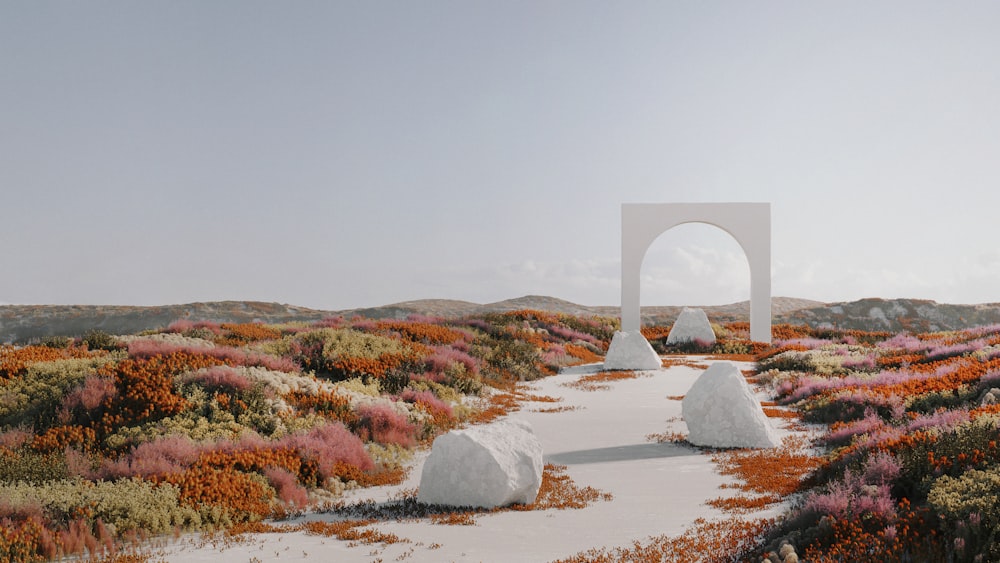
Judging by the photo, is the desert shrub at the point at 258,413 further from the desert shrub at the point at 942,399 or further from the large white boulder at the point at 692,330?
the large white boulder at the point at 692,330

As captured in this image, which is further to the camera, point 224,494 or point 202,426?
point 202,426

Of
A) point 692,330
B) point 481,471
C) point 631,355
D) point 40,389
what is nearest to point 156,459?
point 481,471

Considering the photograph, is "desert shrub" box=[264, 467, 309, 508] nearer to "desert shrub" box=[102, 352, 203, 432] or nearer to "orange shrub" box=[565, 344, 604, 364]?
"desert shrub" box=[102, 352, 203, 432]

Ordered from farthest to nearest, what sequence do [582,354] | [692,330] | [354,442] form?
1. [692,330]
2. [582,354]
3. [354,442]

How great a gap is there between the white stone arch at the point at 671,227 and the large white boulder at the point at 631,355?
8576mm

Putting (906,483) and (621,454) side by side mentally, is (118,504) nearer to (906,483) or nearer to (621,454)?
(621,454)

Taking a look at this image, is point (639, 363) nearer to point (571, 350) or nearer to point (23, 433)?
point (571, 350)

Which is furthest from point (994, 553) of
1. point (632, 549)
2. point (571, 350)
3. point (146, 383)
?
point (571, 350)

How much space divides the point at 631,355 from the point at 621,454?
40.1 feet

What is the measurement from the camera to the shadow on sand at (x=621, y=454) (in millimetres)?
10906

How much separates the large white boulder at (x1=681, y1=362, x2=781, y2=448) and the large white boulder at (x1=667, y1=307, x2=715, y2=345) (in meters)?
20.6

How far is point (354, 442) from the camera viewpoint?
34.9 ft

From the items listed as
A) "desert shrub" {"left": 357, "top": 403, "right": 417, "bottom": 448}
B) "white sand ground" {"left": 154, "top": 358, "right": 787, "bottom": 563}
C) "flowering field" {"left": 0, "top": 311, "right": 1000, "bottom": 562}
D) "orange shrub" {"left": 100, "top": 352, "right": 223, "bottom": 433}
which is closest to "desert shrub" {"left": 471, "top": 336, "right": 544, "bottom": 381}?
"flowering field" {"left": 0, "top": 311, "right": 1000, "bottom": 562}

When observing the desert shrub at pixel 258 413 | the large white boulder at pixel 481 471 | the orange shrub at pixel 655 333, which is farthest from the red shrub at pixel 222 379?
the orange shrub at pixel 655 333
